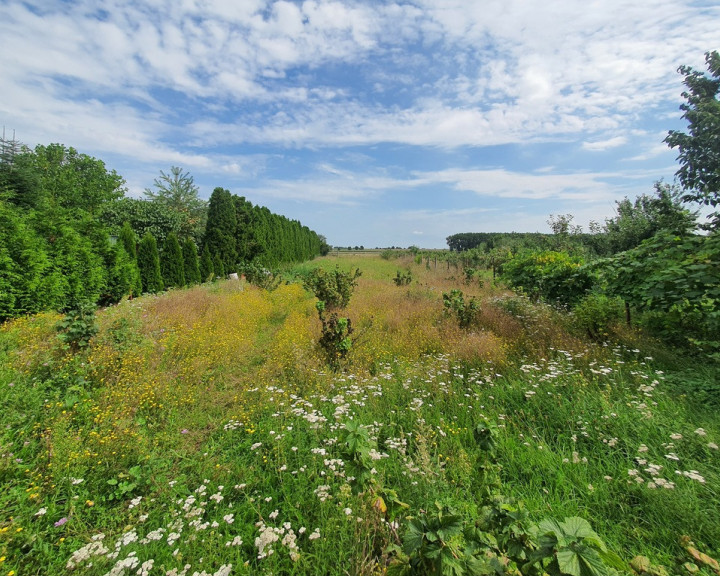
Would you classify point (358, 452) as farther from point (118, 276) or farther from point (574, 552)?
point (118, 276)

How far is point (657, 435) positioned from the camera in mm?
2598

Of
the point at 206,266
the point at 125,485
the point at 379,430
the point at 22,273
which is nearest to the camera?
the point at 125,485

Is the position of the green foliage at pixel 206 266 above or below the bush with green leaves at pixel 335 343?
above

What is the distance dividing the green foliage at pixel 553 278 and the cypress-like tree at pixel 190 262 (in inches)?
513

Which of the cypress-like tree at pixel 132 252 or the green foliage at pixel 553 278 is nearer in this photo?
the green foliage at pixel 553 278

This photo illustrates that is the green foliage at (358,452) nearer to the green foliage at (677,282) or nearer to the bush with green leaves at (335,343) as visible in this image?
the bush with green leaves at (335,343)

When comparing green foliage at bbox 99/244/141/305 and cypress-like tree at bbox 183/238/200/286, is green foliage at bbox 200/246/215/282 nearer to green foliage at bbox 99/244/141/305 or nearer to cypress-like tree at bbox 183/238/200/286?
cypress-like tree at bbox 183/238/200/286

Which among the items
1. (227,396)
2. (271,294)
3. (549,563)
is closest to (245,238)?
(271,294)

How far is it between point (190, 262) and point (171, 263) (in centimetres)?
114

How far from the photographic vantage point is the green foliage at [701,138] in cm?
487

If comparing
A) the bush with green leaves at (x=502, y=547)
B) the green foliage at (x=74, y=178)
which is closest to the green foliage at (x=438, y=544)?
the bush with green leaves at (x=502, y=547)

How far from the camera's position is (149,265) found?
37.8ft

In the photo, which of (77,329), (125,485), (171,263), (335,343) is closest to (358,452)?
(125,485)

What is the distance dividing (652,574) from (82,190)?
34428 millimetres
